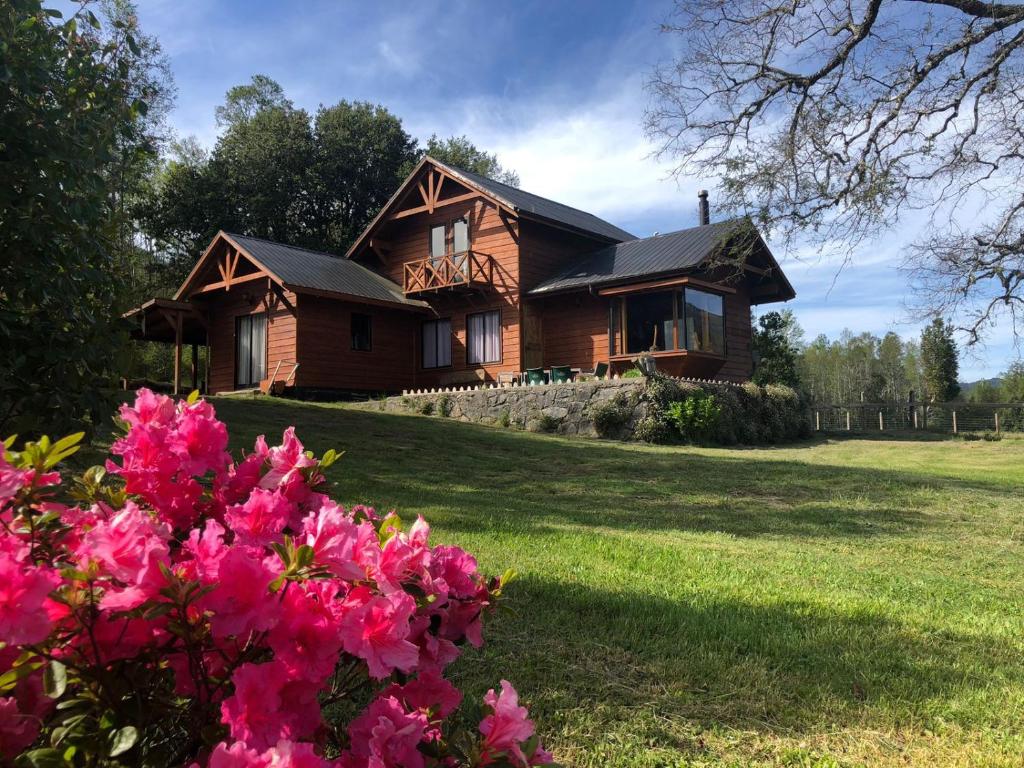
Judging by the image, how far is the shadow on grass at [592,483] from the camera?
7.16m

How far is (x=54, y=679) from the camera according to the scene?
1078 millimetres

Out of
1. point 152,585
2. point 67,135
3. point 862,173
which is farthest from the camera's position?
point 862,173

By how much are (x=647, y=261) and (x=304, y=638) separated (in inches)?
762

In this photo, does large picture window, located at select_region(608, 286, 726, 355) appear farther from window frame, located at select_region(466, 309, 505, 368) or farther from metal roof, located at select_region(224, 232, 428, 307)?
metal roof, located at select_region(224, 232, 428, 307)

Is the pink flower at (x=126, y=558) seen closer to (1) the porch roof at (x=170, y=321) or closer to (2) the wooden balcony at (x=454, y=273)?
(2) the wooden balcony at (x=454, y=273)

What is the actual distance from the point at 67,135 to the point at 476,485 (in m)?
5.91

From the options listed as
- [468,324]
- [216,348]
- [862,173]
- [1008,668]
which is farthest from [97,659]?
[216,348]

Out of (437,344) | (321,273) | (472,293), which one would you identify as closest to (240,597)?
(472,293)

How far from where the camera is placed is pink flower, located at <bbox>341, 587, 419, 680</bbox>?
4.07 ft

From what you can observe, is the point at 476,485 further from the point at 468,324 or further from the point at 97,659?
the point at 468,324

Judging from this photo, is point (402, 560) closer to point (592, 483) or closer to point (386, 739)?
point (386, 739)

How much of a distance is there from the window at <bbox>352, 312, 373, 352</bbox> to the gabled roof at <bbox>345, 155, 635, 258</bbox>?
9.68 feet

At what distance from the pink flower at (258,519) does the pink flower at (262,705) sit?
31 cm

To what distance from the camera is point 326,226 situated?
3541 cm
